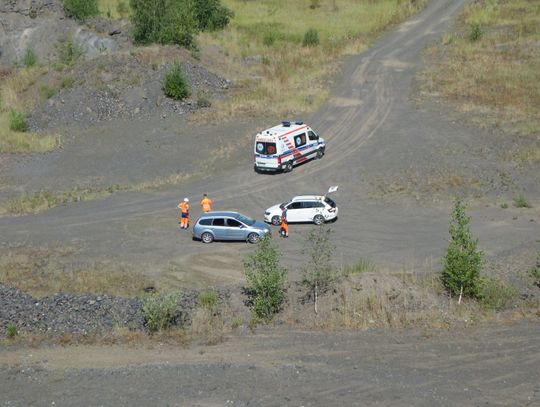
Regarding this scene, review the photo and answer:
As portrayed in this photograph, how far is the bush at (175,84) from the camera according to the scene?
180ft

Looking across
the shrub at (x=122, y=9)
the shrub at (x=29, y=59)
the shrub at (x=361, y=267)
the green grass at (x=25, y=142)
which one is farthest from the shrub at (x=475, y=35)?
the shrub at (x=361, y=267)

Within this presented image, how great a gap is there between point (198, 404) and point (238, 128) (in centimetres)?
3229

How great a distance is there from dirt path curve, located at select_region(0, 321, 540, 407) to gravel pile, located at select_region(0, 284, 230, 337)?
1.59 meters

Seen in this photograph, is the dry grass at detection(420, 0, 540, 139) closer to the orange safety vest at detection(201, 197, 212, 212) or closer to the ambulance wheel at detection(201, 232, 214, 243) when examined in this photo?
the orange safety vest at detection(201, 197, 212, 212)

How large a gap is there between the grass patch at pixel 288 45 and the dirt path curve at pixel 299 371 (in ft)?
100

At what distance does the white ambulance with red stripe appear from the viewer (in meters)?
43.8

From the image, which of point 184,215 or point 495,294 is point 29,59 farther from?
point 495,294

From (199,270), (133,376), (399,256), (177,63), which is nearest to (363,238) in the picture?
(399,256)

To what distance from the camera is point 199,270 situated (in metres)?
32.1

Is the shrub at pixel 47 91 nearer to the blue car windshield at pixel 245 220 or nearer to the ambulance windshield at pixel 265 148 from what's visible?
the ambulance windshield at pixel 265 148

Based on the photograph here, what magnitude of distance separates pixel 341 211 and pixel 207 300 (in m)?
12.6

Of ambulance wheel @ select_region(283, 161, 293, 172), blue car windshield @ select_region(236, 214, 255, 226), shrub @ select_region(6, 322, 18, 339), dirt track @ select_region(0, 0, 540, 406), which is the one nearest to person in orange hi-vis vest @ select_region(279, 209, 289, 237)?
dirt track @ select_region(0, 0, 540, 406)

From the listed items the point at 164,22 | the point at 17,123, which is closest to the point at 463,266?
the point at 17,123

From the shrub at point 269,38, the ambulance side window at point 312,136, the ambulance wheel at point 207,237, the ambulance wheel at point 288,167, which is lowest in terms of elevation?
the ambulance wheel at point 207,237
